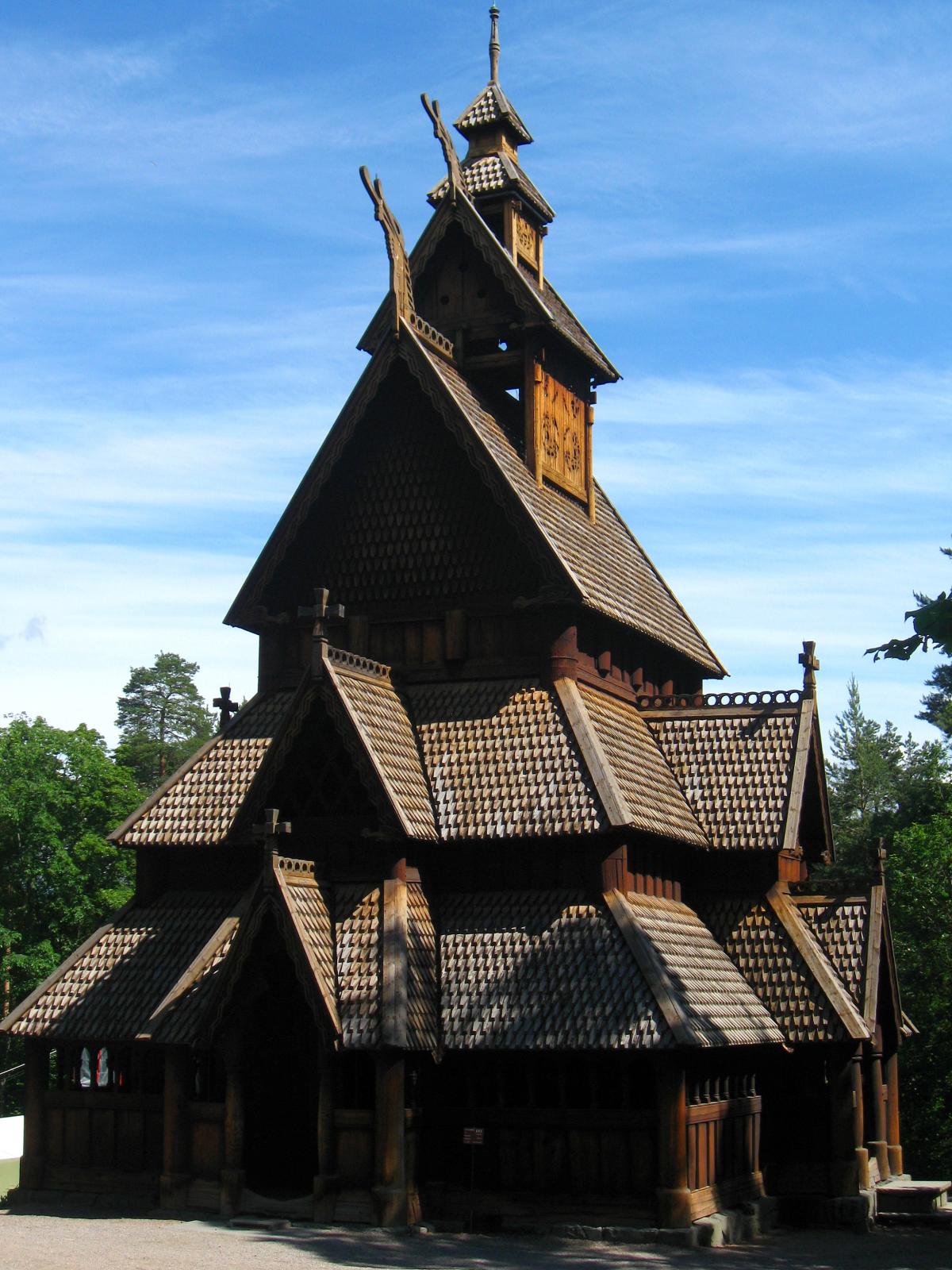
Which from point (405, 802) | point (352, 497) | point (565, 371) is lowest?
point (405, 802)

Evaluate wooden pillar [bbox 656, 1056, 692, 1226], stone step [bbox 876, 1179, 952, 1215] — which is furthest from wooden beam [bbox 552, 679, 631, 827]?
stone step [bbox 876, 1179, 952, 1215]

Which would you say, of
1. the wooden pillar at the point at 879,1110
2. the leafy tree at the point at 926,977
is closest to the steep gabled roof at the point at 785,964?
the wooden pillar at the point at 879,1110

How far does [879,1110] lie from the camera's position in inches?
1129

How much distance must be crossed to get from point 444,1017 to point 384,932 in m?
1.47

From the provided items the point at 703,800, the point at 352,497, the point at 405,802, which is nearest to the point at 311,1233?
the point at 405,802

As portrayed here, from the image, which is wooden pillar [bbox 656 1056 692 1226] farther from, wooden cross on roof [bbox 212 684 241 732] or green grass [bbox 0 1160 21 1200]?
green grass [bbox 0 1160 21 1200]

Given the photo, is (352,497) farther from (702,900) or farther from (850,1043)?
(850,1043)

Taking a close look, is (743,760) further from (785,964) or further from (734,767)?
(785,964)

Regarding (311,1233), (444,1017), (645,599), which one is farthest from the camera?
(645,599)

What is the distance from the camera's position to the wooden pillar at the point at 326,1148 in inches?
862

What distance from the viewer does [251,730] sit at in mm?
26938

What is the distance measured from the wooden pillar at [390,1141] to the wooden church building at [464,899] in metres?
0.05

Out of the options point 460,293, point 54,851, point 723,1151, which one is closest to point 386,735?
point 723,1151

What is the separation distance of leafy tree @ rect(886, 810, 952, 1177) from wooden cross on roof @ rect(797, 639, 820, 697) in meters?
17.7
